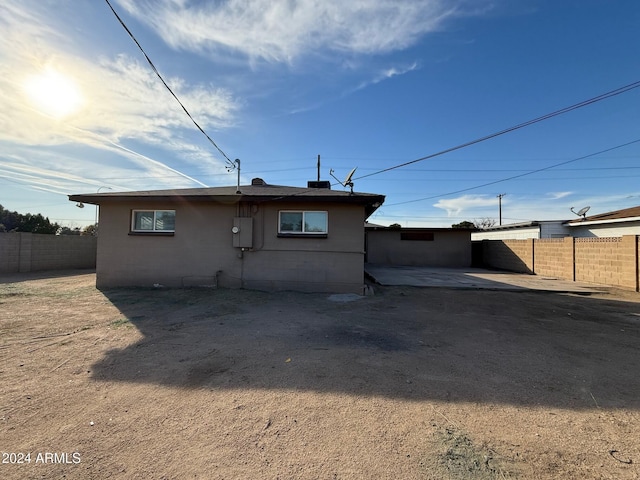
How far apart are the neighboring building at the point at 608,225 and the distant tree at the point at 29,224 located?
135 ft

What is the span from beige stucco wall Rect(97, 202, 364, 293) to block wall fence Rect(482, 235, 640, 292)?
9611mm

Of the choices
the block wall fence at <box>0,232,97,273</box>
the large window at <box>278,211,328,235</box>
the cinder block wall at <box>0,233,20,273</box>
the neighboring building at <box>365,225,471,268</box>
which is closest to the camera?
the large window at <box>278,211,328,235</box>

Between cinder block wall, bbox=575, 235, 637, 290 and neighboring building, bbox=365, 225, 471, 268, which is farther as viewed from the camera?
neighboring building, bbox=365, 225, 471, 268

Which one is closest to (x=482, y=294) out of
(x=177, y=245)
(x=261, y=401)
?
(x=261, y=401)

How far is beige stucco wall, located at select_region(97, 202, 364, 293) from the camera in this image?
858cm

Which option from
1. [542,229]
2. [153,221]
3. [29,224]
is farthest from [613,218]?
[29,224]

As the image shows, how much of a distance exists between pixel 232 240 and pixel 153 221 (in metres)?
2.73

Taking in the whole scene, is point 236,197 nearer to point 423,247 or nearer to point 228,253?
point 228,253

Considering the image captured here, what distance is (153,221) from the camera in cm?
921

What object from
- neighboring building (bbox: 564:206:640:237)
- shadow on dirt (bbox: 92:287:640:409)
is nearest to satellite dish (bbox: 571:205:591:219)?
neighboring building (bbox: 564:206:640:237)

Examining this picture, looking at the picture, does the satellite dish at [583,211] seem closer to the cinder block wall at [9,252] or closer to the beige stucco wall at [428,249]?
the beige stucco wall at [428,249]

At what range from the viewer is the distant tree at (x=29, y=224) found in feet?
85.2

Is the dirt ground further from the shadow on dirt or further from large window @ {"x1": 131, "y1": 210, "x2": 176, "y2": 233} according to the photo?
large window @ {"x1": 131, "y1": 210, "x2": 176, "y2": 233}

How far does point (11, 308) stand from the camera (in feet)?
20.4
